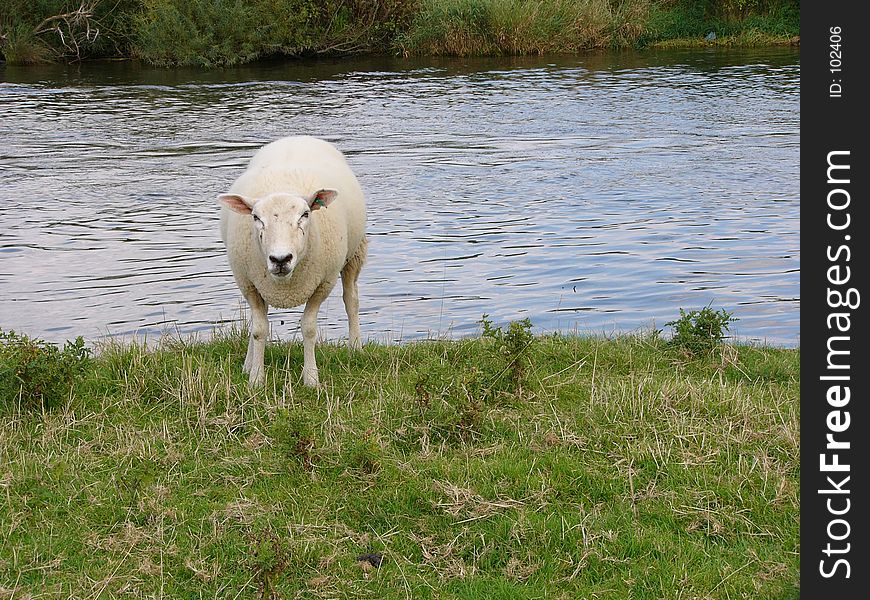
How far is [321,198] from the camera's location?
6.87m

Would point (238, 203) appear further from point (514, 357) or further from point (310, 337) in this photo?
point (514, 357)

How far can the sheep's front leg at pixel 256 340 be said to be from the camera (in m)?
6.93

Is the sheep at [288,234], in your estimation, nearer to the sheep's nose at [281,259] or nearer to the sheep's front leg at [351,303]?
the sheep's nose at [281,259]

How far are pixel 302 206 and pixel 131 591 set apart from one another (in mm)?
2762

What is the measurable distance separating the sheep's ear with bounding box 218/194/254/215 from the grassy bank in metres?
25.2

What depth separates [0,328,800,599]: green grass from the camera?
15.2 feet

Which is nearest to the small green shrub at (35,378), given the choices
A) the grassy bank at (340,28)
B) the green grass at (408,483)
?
the green grass at (408,483)

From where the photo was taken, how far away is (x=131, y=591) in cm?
451

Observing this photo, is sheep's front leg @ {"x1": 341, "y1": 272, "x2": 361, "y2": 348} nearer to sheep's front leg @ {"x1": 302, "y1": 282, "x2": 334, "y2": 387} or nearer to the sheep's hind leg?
the sheep's hind leg

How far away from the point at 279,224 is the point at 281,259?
22 cm

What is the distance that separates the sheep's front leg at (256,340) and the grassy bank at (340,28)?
979 inches
